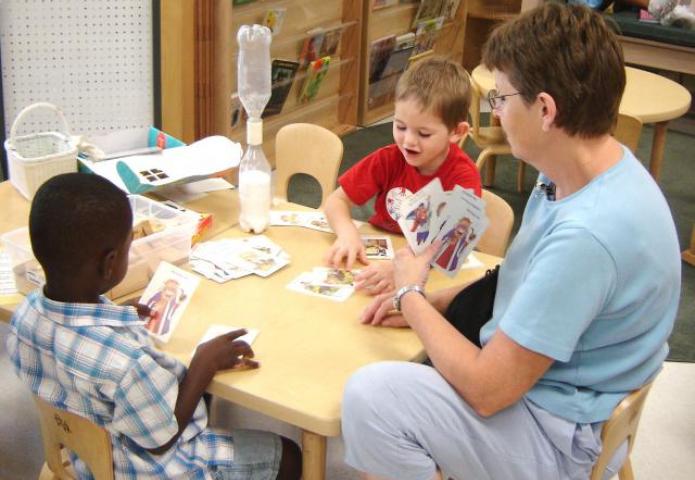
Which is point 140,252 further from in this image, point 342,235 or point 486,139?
point 486,139

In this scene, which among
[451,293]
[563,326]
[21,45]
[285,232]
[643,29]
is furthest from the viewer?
[643,29]

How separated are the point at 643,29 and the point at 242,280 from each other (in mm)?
4512

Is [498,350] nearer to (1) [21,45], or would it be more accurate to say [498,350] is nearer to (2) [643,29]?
(1) [21,45]

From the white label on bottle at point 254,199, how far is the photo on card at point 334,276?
255 millimetres

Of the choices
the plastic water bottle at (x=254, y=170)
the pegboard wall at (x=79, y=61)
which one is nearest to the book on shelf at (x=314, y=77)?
the pegboard wall at (x=79, y=61)

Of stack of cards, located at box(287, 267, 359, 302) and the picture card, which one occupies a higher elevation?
the picture card

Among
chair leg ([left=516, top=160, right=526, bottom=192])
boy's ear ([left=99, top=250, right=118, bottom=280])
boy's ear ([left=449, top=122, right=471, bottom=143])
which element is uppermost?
boy's ear ([left=449, top=122, right=471, bottom=143])

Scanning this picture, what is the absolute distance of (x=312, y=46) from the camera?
4.80 m

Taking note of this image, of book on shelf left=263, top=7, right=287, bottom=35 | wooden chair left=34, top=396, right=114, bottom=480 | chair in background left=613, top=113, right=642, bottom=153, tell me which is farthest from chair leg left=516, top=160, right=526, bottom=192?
wooden chair left=34, top=396, right=114, bottom=480

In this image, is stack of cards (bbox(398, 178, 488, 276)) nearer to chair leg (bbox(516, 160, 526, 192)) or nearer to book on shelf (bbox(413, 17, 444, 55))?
chair leg (bbox(516, 160, 526, 192))

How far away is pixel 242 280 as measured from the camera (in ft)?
6.25

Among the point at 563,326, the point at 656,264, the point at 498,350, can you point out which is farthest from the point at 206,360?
the point at 656,264

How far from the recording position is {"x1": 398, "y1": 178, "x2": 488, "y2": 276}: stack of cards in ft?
5.52

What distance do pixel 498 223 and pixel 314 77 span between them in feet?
9.22
